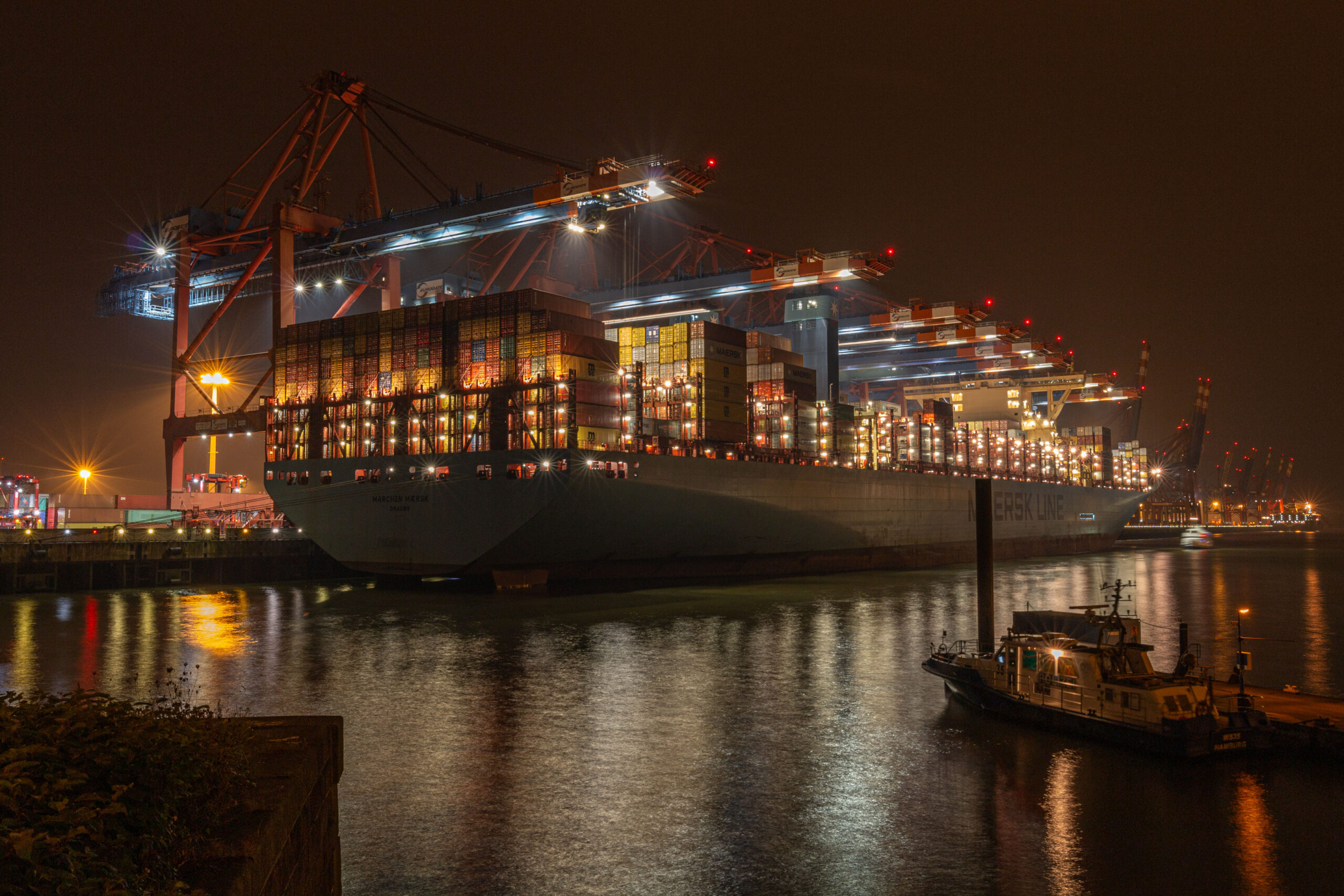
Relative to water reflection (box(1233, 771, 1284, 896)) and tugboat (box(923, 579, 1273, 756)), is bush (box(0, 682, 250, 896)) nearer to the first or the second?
water reflection (box(1233, 771, 1284, 896))

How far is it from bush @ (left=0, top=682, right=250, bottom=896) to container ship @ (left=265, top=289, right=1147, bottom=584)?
33.2m

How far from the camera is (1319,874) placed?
10656 millimetres

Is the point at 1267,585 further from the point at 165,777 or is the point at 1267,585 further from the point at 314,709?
the point at 165,777

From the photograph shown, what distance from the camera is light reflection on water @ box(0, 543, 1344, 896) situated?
10703 millimetres

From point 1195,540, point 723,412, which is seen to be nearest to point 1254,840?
point 723,412

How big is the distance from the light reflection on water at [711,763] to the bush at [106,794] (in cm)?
543

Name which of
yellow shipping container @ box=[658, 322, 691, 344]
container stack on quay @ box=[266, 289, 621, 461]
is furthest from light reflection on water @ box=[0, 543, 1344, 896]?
yellow shipping container @ box=[658, 322, 691, 344]

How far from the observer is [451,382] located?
42.9 meters

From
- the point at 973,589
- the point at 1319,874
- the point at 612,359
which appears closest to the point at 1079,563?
the point at 973,589

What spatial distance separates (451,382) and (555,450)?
7.31m

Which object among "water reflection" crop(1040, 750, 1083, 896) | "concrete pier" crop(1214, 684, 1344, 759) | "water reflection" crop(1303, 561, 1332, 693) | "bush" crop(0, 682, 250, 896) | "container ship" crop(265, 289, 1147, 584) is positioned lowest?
"water reflection" crop(1303, 561, 1332, 693)

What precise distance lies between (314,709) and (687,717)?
754 cm

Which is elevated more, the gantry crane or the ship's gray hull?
the gantry crane

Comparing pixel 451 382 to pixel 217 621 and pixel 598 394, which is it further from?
pixel 217 621
